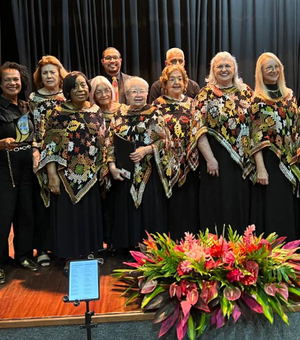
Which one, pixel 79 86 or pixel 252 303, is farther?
pixel 79 86

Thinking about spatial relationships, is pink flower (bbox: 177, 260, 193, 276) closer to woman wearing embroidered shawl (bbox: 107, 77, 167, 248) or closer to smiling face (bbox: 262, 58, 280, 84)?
woman wearing embroidered shawl (bbox: 107, 77, 167, 248)

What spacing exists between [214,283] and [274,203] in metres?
0.92

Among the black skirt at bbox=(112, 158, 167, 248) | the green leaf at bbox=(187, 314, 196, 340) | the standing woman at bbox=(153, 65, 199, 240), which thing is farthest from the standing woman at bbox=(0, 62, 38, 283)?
the green leaf at bbox=(187, 314, 196, 340)

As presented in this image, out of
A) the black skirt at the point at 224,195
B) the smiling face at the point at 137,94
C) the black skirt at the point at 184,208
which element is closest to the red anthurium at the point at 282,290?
the black skirt at the point at 224,195

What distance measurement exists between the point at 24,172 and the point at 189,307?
1.26m

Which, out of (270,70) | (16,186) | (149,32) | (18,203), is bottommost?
(18,203)

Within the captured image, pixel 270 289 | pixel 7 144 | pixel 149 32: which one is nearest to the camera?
pixel 270 289

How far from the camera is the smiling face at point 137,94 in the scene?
260 centimetres

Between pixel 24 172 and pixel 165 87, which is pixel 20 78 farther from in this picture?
pixel 165 87

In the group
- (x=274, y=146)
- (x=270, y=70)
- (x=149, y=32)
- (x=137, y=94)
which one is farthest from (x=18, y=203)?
(x=149, y=32)

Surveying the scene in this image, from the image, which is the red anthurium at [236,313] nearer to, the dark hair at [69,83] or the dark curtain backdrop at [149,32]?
the dark hair at [69,83]

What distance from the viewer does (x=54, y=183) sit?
256 centimetres

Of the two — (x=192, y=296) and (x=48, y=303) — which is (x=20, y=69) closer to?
(x=48, y=303)

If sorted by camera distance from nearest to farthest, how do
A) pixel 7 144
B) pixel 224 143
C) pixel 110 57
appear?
pixel 7 144 < pixel 224 143 < pixel 110 57
